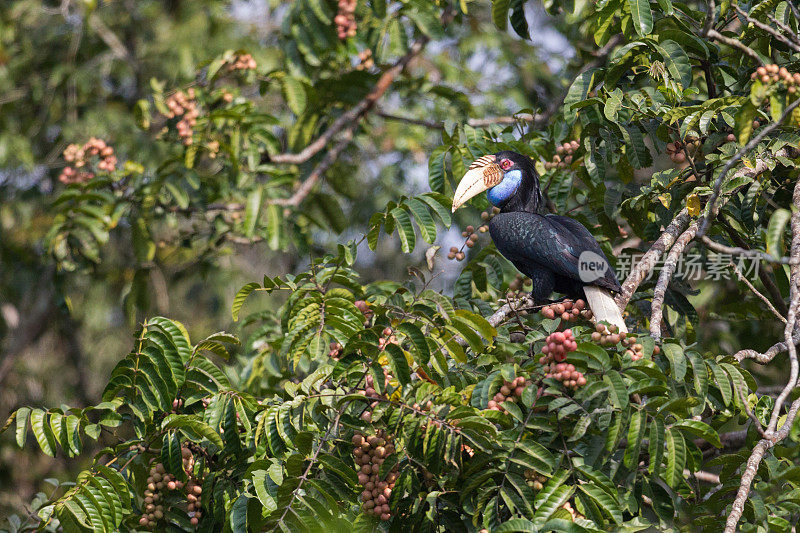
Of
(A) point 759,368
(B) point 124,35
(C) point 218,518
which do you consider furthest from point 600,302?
(B) point 124,35

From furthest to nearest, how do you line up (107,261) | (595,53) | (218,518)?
(107,261), (595,53), (218,518)

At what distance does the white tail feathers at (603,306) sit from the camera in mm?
2537

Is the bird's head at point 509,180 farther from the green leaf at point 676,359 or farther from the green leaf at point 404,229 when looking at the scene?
the green leaf at point 676,359

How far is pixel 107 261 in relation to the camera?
6.12m

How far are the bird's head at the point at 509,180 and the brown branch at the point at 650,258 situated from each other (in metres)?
0.58

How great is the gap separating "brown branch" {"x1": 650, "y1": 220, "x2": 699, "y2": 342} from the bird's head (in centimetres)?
68

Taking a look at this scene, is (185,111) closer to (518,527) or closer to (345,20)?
(345,20)

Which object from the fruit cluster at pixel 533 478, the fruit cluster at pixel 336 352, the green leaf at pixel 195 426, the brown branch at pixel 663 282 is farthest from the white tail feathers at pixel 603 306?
the green leaf at pixel 195 426

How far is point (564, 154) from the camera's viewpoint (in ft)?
10.1

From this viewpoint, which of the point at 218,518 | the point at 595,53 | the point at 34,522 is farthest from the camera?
the point at 595,53

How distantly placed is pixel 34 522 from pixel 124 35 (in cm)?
500

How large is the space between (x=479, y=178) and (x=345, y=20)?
1.48m

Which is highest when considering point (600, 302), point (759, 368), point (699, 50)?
point (699, 50)

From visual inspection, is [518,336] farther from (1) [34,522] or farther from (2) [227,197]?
(2) [227,197]
